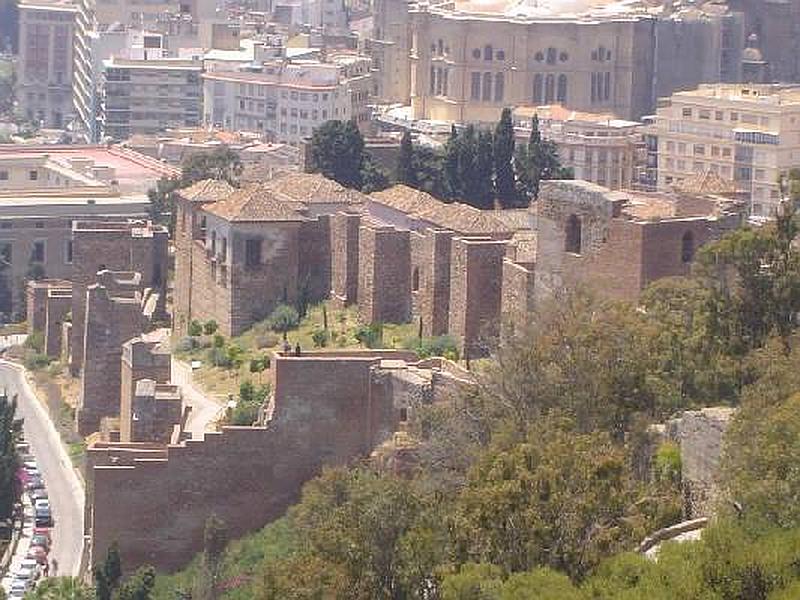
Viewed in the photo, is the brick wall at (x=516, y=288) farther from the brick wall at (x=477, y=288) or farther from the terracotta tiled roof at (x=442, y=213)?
the terracotta tiled roof at (x=442, y=213)

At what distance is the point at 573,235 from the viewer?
4638 centimetres

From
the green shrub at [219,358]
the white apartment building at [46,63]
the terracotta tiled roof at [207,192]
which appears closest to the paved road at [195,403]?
the green shrub at [219,358]

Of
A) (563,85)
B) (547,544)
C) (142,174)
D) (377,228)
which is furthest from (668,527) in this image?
(563,85)

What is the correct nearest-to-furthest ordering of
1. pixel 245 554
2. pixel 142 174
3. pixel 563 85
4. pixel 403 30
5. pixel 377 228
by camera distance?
1. pixel 245 554
2. pixel 377 228
3. pixel 142 174
4. pixel 563 85
5. pixel 403 30

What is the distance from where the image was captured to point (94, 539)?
1705 inches

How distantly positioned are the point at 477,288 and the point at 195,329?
26.6 feet

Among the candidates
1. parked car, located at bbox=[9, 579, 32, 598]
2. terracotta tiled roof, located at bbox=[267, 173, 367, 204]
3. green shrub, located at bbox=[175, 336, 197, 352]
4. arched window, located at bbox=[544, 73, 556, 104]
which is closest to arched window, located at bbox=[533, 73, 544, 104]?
arched window, located at bbox=[544, 73, 556, 104]

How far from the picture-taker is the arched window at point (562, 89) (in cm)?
10644

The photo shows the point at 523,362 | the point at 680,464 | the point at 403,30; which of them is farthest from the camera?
the point at 403,30

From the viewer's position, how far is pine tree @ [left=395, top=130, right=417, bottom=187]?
211ft

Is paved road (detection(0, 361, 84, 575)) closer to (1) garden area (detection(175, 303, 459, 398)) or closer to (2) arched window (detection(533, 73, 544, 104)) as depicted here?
(1) garden area (detection(175, 303, 459, 398))

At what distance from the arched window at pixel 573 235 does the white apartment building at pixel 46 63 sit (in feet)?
317

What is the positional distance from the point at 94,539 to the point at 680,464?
11.5 m

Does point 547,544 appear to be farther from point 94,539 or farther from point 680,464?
point 94,539
